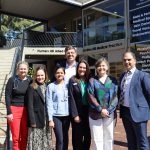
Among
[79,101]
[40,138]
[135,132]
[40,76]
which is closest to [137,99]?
[135,132]

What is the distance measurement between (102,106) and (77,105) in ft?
1.53

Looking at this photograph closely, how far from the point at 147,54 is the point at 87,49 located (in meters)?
6.25

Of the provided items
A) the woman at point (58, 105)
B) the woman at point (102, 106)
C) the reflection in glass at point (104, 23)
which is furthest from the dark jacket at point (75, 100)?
the reflection in glass at point (104, 23)

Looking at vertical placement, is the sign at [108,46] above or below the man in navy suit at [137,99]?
above

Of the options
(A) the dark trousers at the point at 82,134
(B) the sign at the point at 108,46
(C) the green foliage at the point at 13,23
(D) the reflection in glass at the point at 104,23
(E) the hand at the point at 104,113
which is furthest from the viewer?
(C) the green foliage at the point at 13,23

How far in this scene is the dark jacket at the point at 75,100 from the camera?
5523 mm

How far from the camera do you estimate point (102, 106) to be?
5.26 m

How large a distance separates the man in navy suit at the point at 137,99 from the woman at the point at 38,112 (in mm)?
1289

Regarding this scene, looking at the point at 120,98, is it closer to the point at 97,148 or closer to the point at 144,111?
the point at 144,111

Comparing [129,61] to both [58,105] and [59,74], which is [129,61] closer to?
[59,74]

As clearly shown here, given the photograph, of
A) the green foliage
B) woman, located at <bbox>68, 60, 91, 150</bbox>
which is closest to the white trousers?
woman, located at <bbox>68, 60, 91, 150</bbox>

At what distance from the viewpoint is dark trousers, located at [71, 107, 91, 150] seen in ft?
18.4

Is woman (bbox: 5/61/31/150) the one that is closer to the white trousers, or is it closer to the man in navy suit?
the white trousers

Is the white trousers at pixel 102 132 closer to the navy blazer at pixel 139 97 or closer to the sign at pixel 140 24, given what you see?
the navy blazer at pixel 139 97
